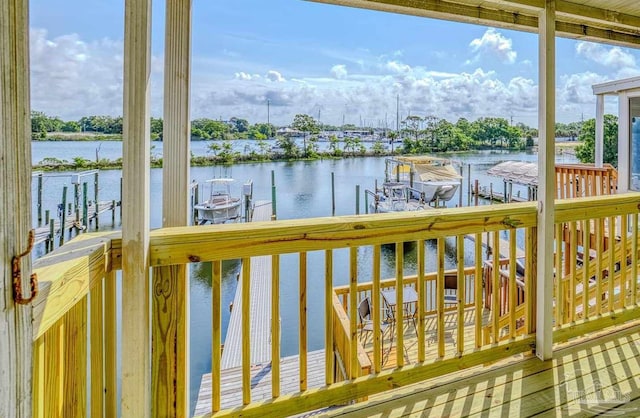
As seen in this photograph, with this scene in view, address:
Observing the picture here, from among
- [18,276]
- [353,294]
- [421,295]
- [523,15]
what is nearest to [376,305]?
[353,294]

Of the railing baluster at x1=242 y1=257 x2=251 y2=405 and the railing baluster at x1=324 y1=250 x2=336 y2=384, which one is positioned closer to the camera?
the railing baluster at x1=242 y1=257 x2=251 y2=405

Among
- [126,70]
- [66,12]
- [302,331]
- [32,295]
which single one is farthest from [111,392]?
[66,12]

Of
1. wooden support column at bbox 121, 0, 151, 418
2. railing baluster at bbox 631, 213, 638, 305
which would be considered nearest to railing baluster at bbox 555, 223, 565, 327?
railing baluster at bbox 631, 213, 638, 305

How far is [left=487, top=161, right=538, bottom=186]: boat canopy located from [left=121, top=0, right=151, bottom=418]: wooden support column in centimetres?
591

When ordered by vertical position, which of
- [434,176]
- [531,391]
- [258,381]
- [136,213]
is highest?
[434,176]

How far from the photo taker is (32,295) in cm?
66

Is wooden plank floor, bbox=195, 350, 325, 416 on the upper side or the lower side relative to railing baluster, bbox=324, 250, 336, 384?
lower

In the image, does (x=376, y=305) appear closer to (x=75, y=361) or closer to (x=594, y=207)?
(x=75, y=361)

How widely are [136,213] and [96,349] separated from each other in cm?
44

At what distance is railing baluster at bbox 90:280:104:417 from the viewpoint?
1.21 metres

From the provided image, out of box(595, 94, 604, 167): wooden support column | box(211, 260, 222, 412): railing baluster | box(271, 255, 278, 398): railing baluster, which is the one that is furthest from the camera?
box(595, 94, 604, 167): wooden support column

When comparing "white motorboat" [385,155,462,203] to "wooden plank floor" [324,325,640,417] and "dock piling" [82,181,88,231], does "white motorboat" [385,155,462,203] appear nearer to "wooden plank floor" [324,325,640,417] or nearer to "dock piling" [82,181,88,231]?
"wooden plank floor" [324,325,640,417]

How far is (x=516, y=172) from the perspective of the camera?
6758mm

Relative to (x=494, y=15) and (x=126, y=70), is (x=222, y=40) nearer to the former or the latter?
(x=494, y=15)
